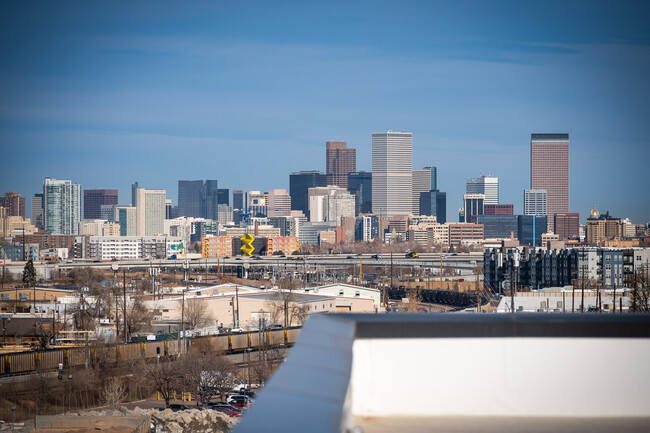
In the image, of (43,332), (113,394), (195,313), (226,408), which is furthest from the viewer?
(195,313)

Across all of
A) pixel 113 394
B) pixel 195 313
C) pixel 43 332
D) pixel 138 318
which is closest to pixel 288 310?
pixel 195 313

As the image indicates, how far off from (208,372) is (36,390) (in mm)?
4527

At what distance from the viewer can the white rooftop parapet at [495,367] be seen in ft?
11.4

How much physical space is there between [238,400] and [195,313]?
18.8 meters

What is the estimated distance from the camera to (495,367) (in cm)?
359

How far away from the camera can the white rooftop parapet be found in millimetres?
3469

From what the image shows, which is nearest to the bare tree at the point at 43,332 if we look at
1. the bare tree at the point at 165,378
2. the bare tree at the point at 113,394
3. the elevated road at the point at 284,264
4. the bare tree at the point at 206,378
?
the bare tree at the point at 165,378

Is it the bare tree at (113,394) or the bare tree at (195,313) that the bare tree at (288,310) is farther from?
the bare tree at (113,394)

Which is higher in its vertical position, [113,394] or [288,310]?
[113,394]

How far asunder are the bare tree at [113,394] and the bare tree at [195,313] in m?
14.1

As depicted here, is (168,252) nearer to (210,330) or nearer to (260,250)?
(260,250)

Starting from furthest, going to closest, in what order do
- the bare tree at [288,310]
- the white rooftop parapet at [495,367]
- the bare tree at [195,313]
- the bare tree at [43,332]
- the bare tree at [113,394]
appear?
the bare tree at [288,310] < the bare tree at [195,313] < the bare tree at [43,332] < the bare tree at [113,394] < the white rooftop parapet at [495,367]

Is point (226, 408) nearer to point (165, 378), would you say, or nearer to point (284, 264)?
point (165, 378)

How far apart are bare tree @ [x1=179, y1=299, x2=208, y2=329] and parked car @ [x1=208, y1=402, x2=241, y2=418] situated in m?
16.8
